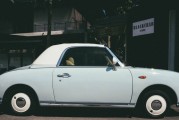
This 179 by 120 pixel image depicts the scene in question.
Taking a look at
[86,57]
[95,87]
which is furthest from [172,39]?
[95,87]

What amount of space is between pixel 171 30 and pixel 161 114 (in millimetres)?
8649

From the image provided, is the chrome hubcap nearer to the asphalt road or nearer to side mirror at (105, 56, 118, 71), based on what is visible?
the asphalt road

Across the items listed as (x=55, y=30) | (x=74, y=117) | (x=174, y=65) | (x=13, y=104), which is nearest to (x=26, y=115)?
(x=13, y=104)

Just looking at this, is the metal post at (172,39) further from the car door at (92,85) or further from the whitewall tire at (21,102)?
the whitewall tire at (21,102)

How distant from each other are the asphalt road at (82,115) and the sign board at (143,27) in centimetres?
859

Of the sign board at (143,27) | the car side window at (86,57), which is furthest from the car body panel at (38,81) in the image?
the sign board at (143,27)

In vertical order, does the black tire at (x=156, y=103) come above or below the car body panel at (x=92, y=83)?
below

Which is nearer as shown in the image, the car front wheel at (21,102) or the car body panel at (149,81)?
the car body panel at (149,81)

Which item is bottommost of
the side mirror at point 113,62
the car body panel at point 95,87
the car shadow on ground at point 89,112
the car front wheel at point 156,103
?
the car shadow on ground at point 89,112

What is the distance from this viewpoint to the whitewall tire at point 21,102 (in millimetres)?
8070

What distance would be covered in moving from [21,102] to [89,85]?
5.07 feet

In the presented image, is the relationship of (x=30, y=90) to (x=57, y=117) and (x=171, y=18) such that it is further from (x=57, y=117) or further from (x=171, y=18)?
(x=171, y=18)

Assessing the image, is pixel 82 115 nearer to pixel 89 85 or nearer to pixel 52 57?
pixel 89 85

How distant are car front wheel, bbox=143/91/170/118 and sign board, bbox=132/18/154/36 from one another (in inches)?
386
